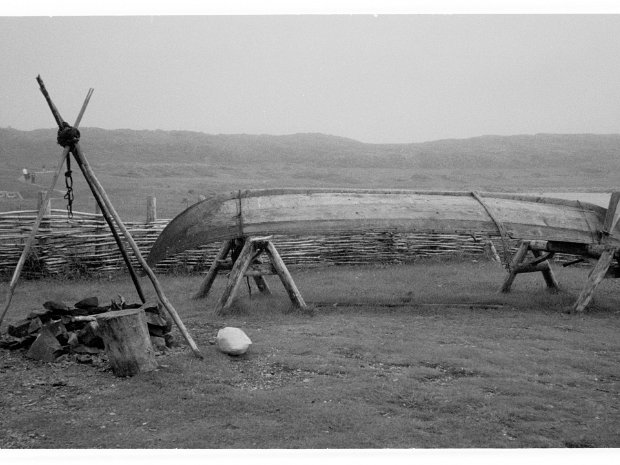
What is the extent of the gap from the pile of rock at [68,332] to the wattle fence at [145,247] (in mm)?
4137

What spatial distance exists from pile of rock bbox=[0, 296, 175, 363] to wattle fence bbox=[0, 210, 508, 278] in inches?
163

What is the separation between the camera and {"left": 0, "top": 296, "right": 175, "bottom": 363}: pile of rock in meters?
5.08

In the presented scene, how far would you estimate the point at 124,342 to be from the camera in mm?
4668

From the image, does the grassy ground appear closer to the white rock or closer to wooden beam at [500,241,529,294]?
the white rock

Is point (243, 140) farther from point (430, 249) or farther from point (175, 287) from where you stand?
point (175, 287)

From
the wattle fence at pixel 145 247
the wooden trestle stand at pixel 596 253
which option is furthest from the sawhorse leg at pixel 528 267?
the wattle fence at pixel 145 247

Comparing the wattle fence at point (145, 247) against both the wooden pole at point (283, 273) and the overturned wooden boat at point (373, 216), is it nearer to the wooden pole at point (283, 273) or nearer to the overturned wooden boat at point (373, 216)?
the overturned wooden boat at point (373, 216)

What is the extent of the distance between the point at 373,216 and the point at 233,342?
2.74 metres

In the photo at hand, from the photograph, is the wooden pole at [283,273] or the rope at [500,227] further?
the rope at [500,227]

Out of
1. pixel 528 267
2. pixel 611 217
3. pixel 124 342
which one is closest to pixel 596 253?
pixel 611 217

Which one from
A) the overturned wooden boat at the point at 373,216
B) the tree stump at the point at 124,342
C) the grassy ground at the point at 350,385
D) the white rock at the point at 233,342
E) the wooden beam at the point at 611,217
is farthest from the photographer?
the wooden beam at the point at 611,217

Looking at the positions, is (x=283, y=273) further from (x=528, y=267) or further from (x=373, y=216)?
(x=528, y=267)

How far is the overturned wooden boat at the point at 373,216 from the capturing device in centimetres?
695

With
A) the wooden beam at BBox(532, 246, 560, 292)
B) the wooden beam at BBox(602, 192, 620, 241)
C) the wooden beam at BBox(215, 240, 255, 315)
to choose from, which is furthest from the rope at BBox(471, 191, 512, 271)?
the wooden beam at BBox(215, 240, 255, 315)
